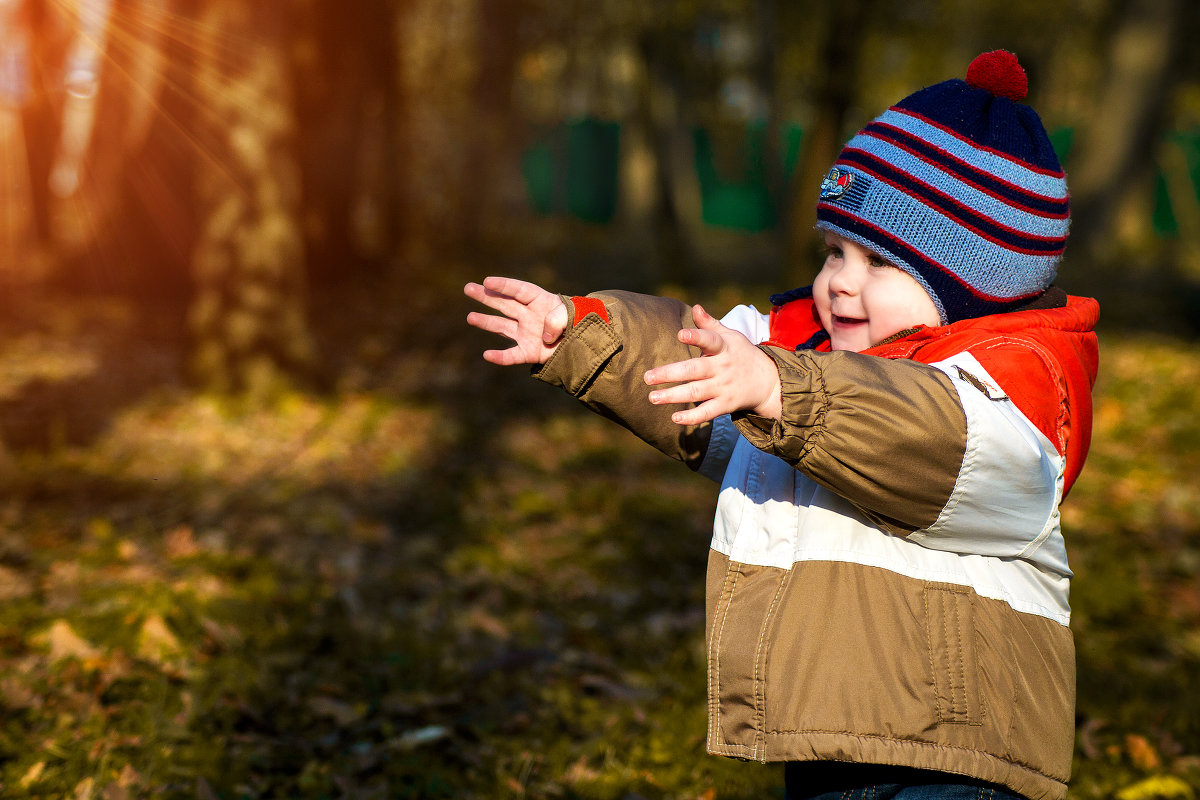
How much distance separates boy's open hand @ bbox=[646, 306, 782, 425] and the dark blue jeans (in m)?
0.88

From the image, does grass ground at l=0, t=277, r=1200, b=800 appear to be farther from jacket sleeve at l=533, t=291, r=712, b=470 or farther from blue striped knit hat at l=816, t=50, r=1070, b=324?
blue striped knit hat at l=816, t=50, r=1070, b=324

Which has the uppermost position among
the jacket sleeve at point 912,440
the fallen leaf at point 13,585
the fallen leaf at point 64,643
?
the jacket sleeve at point 912,440

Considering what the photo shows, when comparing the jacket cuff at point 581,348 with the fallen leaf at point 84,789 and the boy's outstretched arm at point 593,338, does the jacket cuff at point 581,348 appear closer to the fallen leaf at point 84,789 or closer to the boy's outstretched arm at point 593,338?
the boy's outstretched arm at point 593,338

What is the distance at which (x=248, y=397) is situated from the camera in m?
7.27

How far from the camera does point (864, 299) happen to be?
6.12ft

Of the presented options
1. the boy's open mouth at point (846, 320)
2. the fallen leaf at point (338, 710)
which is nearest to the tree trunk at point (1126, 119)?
the fallen leaf at point (338, 710)

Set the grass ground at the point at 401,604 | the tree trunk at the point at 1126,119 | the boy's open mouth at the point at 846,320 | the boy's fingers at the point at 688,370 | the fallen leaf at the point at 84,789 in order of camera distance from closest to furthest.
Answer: the boy's fingers at the point at 688,370 < the boy's open mouth at the point at 846,320 < the fallen leaf at the point at 84,789 < the grass ground at the point at 401,604 < the tree trunk at the point at 1126,119

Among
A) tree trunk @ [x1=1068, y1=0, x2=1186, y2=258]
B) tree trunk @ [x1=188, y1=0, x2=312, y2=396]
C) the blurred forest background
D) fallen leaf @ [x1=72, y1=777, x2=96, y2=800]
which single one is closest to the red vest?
the blurred forest background

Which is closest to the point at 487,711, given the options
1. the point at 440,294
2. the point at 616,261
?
the point at 440,294

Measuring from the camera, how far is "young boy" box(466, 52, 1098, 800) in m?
1.52

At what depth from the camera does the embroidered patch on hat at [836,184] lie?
191 cm

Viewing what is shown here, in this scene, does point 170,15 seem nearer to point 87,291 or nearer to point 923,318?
point 87,291

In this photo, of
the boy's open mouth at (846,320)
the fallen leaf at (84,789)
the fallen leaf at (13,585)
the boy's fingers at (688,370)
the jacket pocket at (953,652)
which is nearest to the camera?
the boy's fingers at (688,370)

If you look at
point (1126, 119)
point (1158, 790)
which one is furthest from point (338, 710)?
point (1126, 119)
